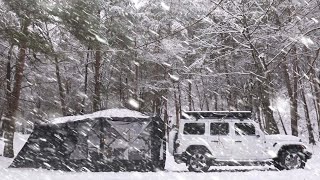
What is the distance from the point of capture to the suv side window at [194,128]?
43.9 feet

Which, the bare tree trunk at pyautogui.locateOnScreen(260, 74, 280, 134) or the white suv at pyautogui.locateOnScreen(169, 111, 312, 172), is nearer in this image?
the white suv at pyautogui.locateOnScreen(169, 111, 312, 172)

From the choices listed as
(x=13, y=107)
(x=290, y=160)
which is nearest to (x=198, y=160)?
(x=290, y=160)

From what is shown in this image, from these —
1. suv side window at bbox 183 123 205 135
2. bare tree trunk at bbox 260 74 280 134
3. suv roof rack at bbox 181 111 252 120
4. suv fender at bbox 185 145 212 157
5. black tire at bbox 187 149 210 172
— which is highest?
bare tree trunk at bbox 260 74 280 134

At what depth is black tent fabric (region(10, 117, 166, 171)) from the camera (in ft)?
Result: 45.6

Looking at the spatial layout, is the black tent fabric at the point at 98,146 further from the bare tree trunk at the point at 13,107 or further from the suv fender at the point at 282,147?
the suv fender at the point at 282,147

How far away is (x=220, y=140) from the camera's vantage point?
13227 millimetres

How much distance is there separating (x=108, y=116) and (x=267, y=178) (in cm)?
608

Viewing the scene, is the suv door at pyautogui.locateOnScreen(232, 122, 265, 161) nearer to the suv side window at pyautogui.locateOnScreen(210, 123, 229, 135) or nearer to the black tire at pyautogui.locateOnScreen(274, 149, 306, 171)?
the suv side window at pyautogui.locateOnScreen(210, 123, 229, 135)

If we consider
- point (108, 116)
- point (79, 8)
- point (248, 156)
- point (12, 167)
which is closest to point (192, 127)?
point (248, 156)

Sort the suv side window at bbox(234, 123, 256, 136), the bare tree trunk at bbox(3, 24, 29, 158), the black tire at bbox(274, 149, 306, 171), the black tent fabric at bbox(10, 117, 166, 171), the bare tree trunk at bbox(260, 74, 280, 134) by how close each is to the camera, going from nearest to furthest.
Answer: the black tire at bbox(274, 149, 306, 171), the suv side window at bbox(234, 123, 256, 136), the black tent fabric at bbox(10, 117, 166, 171), the bare tree trunk at bbox(3, 24, 29, 158), the bare tree trunk at bbox(260, 74, 280, 134)

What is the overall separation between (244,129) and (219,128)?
0.87 metres

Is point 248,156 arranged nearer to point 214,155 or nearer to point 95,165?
point 214,155

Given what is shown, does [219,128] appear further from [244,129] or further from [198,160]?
[198,160]

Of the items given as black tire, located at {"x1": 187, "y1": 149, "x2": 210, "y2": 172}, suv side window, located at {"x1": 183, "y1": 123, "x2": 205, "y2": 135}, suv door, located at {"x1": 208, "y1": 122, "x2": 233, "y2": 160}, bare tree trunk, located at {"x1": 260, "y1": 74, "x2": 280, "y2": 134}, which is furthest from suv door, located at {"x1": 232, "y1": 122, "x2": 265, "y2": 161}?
bare tree trunk, located at {"x1": 260, "y1": 74, "x2": 280, "y2": 134}
